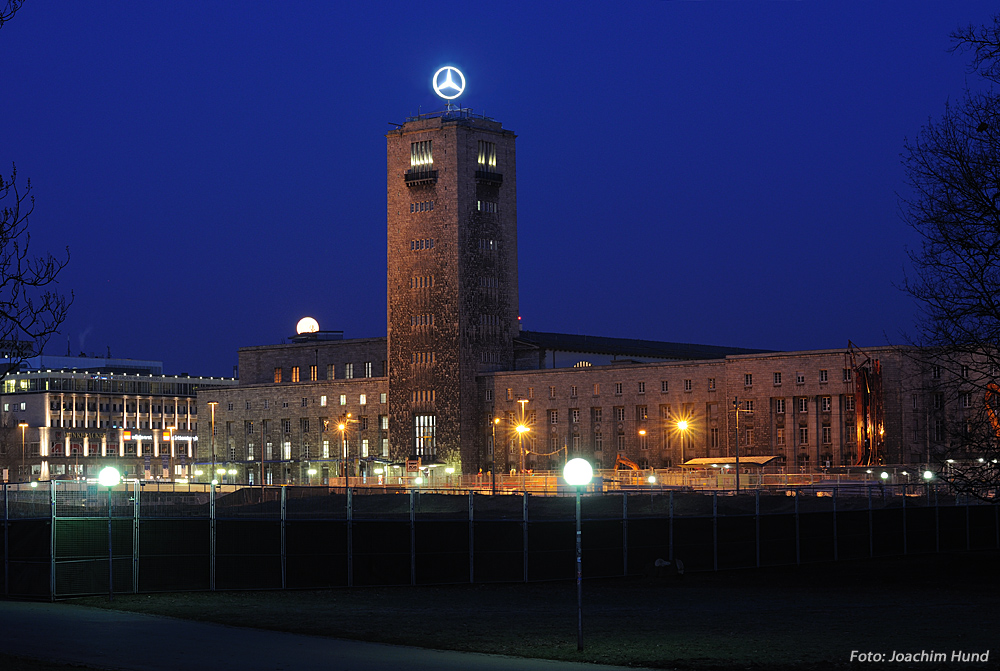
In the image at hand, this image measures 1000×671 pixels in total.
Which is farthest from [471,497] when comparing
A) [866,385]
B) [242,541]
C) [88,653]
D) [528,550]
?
[866,385]

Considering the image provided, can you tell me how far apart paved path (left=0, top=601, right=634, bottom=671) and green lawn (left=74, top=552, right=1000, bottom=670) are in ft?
4.10

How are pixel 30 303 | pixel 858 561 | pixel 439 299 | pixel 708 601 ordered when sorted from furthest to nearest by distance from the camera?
pixel 439 299 < pixel 858 561 < pixel 708 601 < pixel 30 303

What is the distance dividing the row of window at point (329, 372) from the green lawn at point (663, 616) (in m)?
126

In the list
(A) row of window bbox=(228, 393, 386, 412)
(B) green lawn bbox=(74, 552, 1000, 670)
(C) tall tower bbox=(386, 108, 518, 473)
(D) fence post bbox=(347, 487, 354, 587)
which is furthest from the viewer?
(A) row of window bbox=(228, 393, 386, 412)

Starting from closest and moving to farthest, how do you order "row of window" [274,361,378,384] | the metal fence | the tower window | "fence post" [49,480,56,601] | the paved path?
the paved path
"fence post" [49,480,56,601]
the metal fence
the tower window
"row of window" [274,361,378,384]

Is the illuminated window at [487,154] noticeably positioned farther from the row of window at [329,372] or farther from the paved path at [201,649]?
the paved path at [201,649]

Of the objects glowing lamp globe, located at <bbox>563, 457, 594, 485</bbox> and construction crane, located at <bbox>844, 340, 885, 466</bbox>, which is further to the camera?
construction crane, located at <bbox>844, 340, 885, 466</bbox>

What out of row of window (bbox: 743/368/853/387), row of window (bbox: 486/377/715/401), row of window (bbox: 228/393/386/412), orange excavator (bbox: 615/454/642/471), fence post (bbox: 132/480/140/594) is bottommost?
orange excavator (bbox: 615/454/642/471)

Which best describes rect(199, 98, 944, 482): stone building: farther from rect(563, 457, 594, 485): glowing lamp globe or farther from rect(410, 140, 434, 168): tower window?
rect(563, 457, 594, 485): glowing lamp globe

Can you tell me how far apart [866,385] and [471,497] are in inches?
3613

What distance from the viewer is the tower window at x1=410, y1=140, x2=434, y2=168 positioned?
15162cm

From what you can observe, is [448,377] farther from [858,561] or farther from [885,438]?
[858,561]

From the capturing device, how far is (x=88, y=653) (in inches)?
955

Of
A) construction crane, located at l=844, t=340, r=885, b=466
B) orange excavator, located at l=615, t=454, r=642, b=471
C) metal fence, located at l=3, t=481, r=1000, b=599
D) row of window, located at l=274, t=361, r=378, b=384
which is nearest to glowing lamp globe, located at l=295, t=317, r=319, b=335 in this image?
row of window, located at l=274, t=361, r=378, b=384
